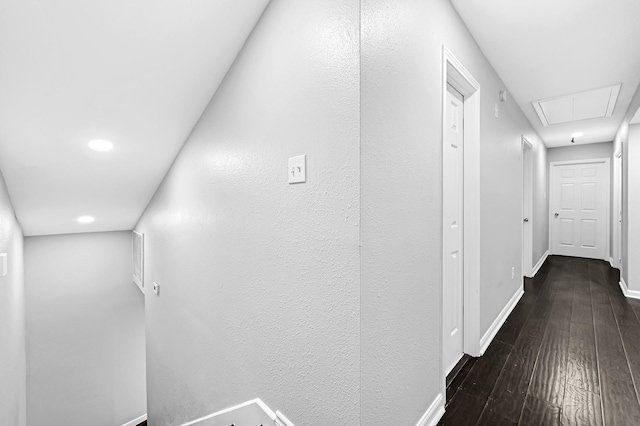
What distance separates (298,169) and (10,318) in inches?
120

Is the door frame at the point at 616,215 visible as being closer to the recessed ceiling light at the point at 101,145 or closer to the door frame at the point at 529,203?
the door frame at the point at 529,203

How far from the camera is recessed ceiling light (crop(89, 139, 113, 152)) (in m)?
1.95

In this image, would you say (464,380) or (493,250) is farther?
(493,250)

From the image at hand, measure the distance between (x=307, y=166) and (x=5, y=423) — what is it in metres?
3.07

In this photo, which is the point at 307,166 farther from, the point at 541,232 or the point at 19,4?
the point at 541,232

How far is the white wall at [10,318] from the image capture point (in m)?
2.10

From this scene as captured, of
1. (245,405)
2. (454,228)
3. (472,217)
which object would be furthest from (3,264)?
(472,217)

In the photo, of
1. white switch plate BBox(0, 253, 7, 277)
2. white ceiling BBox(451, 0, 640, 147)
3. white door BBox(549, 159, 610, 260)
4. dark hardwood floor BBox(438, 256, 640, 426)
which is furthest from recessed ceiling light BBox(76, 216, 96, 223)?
white door BBox(549, 159, 610, 260)

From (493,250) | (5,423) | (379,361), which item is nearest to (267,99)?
(379,361)

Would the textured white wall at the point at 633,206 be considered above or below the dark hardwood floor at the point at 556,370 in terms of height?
above

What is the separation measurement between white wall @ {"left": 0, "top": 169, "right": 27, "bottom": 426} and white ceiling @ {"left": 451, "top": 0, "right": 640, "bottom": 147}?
364 centimetres

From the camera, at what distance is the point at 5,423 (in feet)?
6.92

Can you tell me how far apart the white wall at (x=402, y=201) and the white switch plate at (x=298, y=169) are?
0.90ft

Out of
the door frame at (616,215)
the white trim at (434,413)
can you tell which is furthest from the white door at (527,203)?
the white trim at (434,413)
